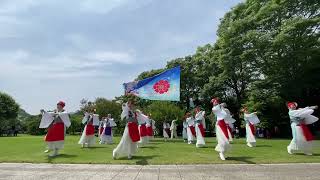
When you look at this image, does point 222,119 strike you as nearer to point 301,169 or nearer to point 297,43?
point 301,169

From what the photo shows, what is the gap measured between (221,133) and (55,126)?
26.0 ft

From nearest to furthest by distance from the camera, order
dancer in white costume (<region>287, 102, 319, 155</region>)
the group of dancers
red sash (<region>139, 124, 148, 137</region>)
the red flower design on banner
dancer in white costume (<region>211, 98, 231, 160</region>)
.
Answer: dancer in white costume (<region>211, 98, 231, 160</region>) < the group of dancers < dancer in white costume (<region>287, 102, 319, 155</region>) < red sash (<region>139, 124, 148, 137</region>) < the red flower design on banner

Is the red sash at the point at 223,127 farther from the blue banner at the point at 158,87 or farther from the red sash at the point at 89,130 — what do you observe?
the blue banner at the point at 158,87

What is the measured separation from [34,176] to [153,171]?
3747mm

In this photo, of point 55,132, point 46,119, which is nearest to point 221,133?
point 55,132

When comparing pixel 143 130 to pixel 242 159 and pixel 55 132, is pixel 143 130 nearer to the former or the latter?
pixel 55 132

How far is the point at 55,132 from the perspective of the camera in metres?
21.8

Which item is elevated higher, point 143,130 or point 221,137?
point 143,130

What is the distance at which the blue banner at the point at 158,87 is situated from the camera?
3194cm

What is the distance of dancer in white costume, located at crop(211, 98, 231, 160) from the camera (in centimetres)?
1888

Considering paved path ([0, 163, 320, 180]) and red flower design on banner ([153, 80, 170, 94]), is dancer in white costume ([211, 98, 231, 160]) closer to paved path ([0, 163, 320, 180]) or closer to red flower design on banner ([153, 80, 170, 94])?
paved path ([0, 163, 320, 180])

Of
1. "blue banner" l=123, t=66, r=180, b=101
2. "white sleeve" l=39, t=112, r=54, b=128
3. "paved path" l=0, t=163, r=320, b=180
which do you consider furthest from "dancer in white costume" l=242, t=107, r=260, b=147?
"white sleeve" l=39, t=112, r=54, b=128

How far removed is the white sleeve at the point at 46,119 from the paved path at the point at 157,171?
15.6ft

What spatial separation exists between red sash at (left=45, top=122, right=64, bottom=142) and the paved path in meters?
4.31
